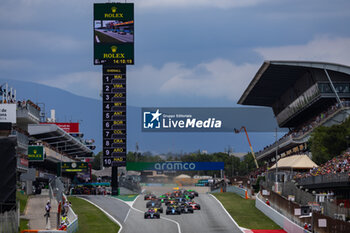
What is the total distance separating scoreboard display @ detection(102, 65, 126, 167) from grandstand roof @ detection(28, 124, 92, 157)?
1848 cm

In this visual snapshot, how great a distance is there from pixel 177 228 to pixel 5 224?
17.3m

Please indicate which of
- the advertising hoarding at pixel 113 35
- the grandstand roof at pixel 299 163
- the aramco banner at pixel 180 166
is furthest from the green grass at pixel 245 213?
the advertising hoarding at pixel 113 35

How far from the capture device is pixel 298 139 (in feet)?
318

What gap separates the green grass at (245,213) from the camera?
51.6 meters

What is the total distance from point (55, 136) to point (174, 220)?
194 ft

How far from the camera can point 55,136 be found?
358 ft

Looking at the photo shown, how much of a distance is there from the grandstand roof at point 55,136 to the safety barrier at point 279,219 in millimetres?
40942

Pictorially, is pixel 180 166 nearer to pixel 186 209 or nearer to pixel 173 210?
pixel 186 209

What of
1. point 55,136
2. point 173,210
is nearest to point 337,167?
point 173,210

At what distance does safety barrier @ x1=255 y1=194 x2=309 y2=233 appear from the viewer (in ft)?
142

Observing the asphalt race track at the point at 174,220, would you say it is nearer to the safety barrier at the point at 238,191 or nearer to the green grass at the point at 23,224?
the green grass at the point at 23,224

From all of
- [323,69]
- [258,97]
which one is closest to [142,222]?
[323,69]

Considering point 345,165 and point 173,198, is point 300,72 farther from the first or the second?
point 345,165

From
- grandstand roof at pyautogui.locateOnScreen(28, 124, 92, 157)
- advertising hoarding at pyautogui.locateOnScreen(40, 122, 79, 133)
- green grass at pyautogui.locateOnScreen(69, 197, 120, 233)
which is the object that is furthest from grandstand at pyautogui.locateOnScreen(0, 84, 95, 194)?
advertising hoarding at pyautogui.locateOnScreen(40, 122, 79, 133)
